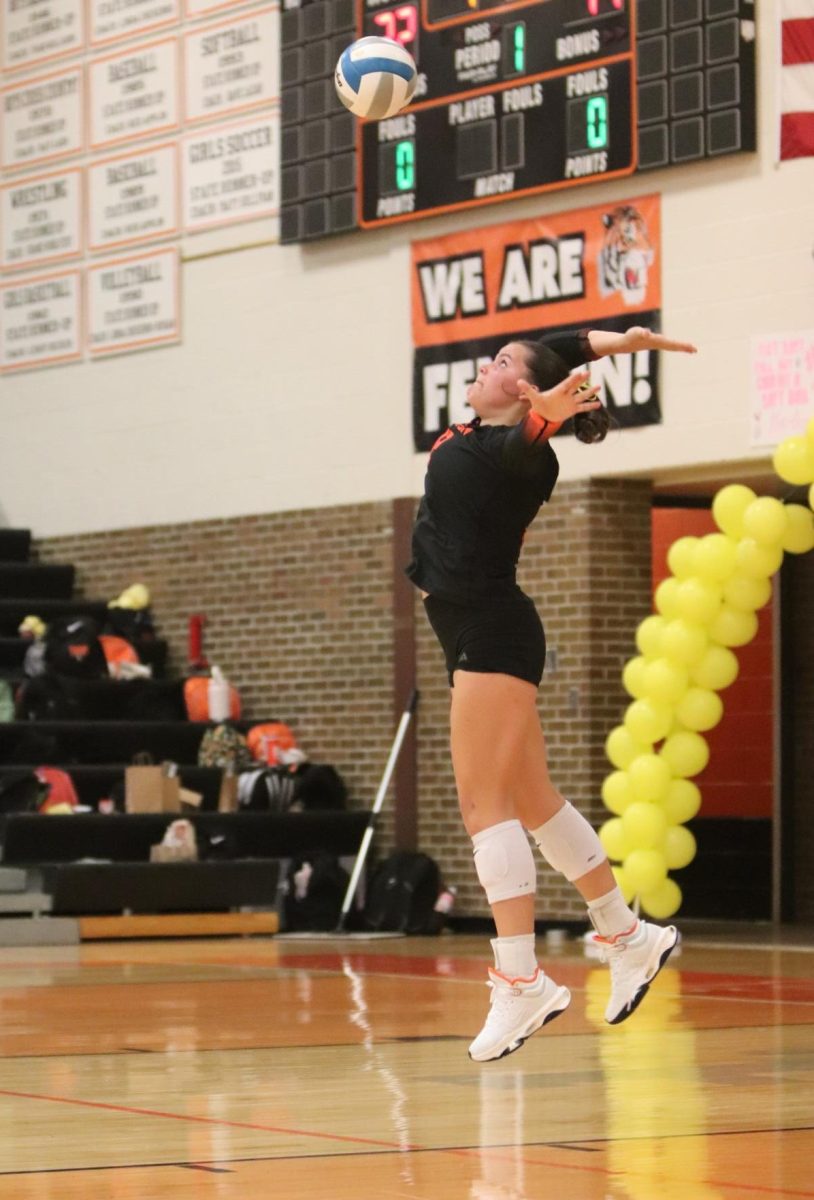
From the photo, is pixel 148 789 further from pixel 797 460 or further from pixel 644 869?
pixel 797 460

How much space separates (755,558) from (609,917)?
208 inches

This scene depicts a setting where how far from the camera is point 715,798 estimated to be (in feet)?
49.1

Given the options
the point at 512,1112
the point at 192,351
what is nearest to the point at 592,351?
the point at 512,1112

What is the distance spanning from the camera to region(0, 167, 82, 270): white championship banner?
55.0 feet

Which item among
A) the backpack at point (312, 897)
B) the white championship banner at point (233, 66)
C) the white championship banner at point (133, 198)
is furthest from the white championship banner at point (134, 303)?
the backpack at point (312, 897)

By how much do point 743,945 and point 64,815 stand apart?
13.2ft

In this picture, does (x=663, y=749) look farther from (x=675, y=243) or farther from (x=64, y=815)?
(x=64, y=815)

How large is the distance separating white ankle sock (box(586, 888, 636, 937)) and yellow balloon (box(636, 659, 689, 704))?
17.1 ft

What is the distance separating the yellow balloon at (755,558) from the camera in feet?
36.0

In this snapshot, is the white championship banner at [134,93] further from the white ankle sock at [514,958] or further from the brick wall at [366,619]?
the white ankle sock at [514,958]

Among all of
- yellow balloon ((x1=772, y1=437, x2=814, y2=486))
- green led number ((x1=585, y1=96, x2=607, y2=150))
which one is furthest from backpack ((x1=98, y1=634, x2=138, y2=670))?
yellow balloon ((x1=772, y1=437, x2=814, y2=486))

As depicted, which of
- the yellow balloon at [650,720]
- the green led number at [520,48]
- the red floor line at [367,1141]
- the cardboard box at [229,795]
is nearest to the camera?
the red floor line at [367,1141]

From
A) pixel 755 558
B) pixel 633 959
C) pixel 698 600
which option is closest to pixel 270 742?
pixel 698 600

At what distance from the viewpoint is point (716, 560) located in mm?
11016
